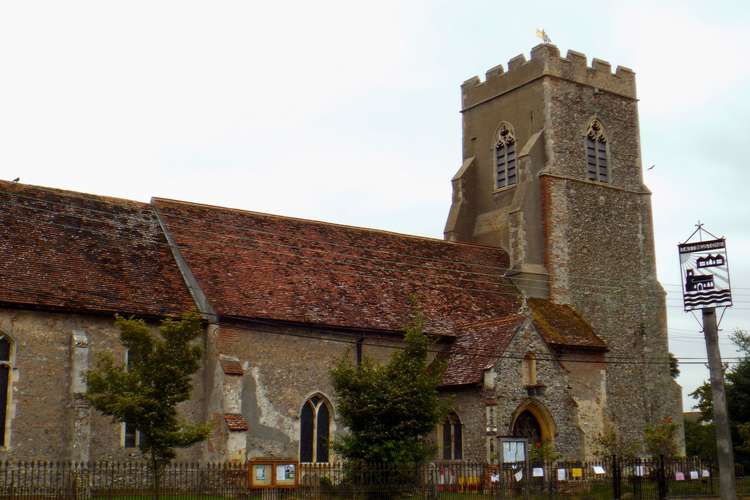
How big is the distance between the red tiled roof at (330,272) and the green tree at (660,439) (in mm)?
7263

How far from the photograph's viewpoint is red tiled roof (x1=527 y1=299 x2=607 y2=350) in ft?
118

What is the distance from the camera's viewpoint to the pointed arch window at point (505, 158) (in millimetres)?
43469

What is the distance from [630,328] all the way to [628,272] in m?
2.67

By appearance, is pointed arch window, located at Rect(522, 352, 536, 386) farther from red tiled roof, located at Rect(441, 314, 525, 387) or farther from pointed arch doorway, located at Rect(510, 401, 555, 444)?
red tiled roof, located at Rect(441, 314, 525, 387)

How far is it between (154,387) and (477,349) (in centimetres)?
1310

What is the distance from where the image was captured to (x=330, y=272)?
35.7 meters

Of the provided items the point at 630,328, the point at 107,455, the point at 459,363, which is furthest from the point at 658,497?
the point at 107,455

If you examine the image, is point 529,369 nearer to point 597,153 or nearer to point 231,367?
point 231,367

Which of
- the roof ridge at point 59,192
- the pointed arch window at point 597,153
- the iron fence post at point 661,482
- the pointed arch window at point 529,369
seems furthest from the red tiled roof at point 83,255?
the pointed arch window at point 597,153

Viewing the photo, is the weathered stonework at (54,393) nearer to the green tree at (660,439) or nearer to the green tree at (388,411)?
the green tree at (388,411)

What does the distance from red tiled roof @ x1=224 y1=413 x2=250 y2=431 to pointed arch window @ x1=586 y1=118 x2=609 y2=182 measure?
69.8 ft

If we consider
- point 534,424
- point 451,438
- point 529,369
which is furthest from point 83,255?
point 534,424

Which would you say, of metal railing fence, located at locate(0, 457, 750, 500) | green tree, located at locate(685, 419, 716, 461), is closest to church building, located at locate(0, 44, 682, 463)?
metal railing fence, located at locate(0, 457, 750, 500)

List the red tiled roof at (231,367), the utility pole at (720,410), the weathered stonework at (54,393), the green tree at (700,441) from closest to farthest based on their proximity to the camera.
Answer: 1. the utility pole at (720,410)
2. the weathered stonework at (54,393)
3. the red tiled roof at (231,367)
4. the green tree at (700,441)
